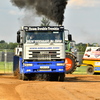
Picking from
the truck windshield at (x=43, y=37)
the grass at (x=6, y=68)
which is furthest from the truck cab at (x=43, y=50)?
the grass at (x=6, y=68)

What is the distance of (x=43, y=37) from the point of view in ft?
74.6

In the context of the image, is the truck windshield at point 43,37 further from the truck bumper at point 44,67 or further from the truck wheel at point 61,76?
the truck wheel at point 61,76

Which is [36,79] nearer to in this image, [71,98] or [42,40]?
[42,40]

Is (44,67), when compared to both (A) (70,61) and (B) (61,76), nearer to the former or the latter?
(B) (61,76)

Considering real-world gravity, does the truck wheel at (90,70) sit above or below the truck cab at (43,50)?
below

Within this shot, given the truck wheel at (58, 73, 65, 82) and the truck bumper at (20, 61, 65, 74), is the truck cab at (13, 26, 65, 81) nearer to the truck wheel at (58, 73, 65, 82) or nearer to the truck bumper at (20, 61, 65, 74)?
the truck bumper at (20, 61, 65, 74)

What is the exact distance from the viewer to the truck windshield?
22.6 meters

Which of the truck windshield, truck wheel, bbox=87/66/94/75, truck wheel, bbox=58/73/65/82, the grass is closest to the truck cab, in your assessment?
the truck windshield

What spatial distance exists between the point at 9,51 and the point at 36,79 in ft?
83.8

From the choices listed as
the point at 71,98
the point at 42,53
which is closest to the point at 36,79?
the point at 42,53

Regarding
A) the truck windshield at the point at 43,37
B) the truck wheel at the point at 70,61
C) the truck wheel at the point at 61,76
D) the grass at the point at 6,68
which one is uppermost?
the truck windshield at the point at 43,37

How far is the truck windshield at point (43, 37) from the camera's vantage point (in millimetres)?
22609

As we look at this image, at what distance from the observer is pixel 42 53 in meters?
22.7

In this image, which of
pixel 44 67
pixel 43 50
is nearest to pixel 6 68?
pixel 44 67
